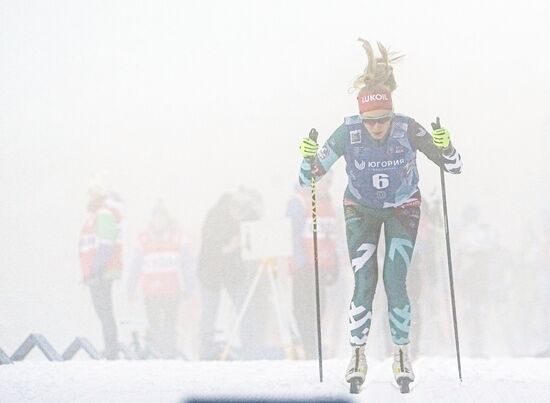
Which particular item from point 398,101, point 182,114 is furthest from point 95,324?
point 398,101

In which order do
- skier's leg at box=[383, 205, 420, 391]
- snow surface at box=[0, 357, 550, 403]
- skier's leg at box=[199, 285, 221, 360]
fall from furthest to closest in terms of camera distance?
skier's leg at box=[199, 285, 221, 360]
skier's leg at box=[383, 205, 420, 391]
snow surface at box=[0, 357, 550, 403]

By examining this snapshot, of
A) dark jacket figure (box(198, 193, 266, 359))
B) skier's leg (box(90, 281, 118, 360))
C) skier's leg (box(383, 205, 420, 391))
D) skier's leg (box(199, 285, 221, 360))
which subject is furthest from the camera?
skier's leg (box(199, 285, 221, 360))

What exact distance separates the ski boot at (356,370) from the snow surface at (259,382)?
0.04m

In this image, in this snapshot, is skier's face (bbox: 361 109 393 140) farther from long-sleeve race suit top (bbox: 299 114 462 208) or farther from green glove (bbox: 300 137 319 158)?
green glove (bbox: 300 137 319 158)

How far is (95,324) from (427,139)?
4.97 metres

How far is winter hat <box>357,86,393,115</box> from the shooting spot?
289cm

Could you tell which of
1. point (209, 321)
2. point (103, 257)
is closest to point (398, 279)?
point (103, 257)

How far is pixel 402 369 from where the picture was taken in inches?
107

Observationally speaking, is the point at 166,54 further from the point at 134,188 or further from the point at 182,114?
the point at 134,188

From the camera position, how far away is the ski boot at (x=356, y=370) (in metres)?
2.68

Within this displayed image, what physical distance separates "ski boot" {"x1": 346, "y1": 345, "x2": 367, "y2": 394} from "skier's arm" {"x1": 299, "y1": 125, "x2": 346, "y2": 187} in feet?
2.50

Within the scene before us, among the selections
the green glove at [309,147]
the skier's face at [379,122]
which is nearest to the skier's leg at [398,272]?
the skier's face at [379,122]

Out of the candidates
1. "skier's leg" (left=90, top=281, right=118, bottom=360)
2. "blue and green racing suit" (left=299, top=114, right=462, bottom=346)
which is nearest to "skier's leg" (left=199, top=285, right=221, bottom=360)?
"skier's leg" (left=90, top=281, right=118, bottom=360)

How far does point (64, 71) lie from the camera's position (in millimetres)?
5414
